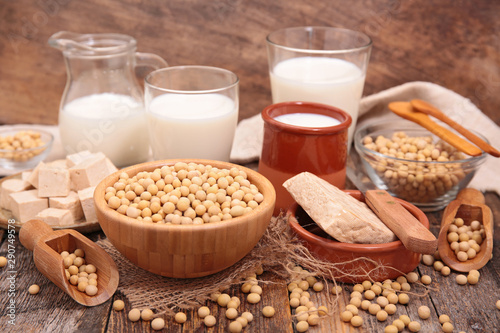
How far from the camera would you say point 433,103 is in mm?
1912

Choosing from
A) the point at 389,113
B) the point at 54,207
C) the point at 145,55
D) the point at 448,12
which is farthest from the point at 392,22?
the point at 54,207

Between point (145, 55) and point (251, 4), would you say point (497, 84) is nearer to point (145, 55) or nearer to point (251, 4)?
point (251, 4)

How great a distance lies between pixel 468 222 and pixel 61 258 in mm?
958

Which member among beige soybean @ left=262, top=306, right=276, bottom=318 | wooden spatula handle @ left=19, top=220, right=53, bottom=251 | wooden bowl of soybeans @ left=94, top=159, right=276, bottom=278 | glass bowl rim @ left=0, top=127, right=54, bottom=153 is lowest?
glass bowl rim @ left=0, top=127, right=54, bottom=153

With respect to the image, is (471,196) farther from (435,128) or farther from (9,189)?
(9,189)

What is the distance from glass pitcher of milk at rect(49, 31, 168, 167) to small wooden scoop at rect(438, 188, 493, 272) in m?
0.90

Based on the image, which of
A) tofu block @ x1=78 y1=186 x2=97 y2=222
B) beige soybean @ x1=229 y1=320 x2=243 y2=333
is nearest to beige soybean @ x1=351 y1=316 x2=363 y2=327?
beige soybean @ x1=229 y1=320 x2=243 y2=333

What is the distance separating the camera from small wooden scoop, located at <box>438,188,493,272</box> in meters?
1.26

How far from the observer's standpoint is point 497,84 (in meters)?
2.08

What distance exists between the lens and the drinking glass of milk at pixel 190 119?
149 cm

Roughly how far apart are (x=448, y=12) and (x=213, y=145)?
105 centimetres

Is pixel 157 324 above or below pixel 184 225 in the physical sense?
below

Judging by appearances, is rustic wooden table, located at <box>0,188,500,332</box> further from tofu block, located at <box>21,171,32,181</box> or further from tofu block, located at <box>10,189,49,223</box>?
tofu block, located at <box>21,171,32,181</box>

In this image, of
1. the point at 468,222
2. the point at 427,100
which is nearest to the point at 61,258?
the point at 468,222
